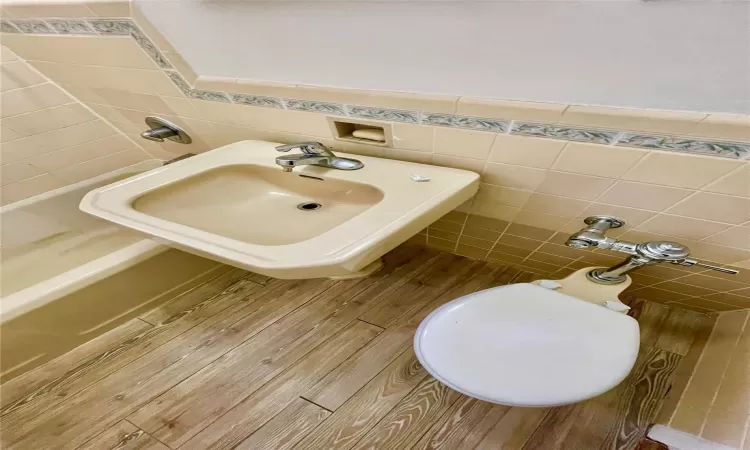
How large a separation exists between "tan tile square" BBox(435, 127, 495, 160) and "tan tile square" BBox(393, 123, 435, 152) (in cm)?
2

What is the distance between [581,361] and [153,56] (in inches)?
51.9

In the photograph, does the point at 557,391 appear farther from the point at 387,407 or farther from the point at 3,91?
the point at 3,91

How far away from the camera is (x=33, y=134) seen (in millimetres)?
1526

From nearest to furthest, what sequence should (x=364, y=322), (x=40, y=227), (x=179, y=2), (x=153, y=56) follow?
(x=179, y=2), (x=153, y=56), (x=364, y=322), (x=40, y=227)

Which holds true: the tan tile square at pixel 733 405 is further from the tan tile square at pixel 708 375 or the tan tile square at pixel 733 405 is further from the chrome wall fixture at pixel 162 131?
the chrome wall fixture at pixel 162 131

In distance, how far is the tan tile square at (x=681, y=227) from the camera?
0.77m

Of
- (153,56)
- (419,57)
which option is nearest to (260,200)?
(153,56)

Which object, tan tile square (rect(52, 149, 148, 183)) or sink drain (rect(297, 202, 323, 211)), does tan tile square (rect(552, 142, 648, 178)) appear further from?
tan tile square (rect(52, 149, 148, 183))

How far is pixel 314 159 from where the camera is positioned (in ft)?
3.17

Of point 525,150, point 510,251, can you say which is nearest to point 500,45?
point 525,150

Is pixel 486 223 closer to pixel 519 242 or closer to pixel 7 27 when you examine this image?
pixel 519 242

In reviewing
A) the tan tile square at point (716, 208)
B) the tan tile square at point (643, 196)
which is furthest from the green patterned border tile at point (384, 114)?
the tan tile square at point (716, 208)

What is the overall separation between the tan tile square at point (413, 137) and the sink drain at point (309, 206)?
0.28 meters

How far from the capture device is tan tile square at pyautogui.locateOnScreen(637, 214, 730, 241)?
77 centimetres
